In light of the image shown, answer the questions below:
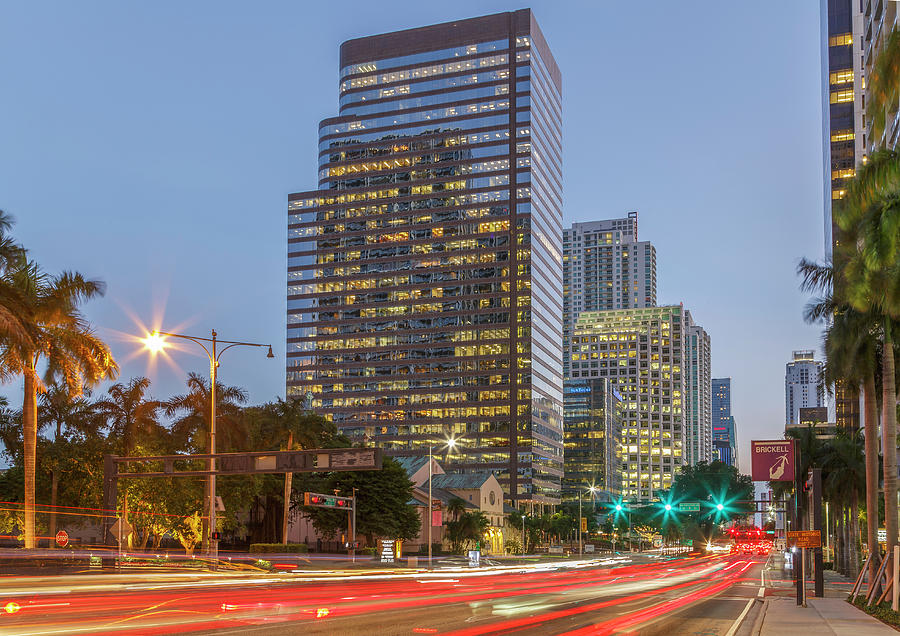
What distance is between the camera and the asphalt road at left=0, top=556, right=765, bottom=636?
2078cm

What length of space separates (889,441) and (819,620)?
18.3 m

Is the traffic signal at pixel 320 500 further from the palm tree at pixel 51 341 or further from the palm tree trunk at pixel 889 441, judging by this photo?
the palm tree trunk at pixel 889 441

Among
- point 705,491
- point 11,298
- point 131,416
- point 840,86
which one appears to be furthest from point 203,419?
point 705,491

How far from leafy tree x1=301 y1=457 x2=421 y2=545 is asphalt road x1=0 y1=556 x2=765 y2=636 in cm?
4042

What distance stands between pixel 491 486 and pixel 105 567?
8211 centimetres

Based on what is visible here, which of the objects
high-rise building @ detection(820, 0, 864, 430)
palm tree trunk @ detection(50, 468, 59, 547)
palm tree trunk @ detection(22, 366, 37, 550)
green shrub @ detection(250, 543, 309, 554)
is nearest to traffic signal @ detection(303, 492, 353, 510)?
green shrub @ detection(250, 543, 309, 554)

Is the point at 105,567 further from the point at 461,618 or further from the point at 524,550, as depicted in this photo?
the point at 524,550

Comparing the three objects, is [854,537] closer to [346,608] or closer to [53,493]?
[346,608]

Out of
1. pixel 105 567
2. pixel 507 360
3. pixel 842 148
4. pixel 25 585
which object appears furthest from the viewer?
pixel 507 360

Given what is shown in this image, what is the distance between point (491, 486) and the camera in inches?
4646

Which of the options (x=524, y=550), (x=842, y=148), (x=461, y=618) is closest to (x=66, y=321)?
(x=461, y=618)

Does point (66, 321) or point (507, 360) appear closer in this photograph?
point (66, 321)

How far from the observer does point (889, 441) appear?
41250mm

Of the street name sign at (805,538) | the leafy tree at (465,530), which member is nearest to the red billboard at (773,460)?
the street name sign at (805,538)
